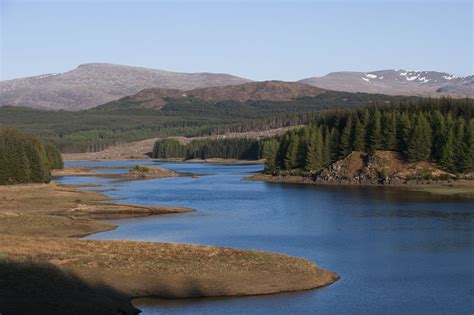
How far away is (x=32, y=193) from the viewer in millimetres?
124625

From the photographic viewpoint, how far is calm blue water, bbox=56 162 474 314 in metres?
51.2

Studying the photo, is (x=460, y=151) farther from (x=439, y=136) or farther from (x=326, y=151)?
(x=326, y=151)

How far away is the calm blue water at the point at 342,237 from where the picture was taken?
5125 cm

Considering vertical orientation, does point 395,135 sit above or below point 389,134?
below

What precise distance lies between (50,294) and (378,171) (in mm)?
116938

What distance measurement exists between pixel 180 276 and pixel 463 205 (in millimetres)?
65918

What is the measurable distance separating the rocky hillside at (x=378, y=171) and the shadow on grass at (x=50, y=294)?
351 feet

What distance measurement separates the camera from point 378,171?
15700 centimetres

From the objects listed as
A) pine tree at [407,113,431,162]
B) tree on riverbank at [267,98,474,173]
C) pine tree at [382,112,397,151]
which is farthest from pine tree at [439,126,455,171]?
pine tree at [382,112,397,151]

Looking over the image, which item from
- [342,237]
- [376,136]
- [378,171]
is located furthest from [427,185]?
[342,237]

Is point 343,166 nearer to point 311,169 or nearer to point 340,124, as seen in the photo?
point 311,169

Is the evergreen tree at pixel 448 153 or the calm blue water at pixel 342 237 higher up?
the evergreen tree at pixel 448 153

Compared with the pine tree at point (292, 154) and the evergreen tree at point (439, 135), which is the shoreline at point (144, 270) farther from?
the pine tree at point (292, 154)

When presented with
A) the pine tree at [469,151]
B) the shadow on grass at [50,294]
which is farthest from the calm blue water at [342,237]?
the pine tree at [469,151]
